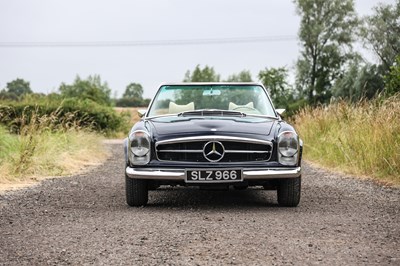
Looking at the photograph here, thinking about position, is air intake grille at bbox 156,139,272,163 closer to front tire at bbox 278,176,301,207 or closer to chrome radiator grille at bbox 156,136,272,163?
chrome radiator grille at bbox 156,136,272,163

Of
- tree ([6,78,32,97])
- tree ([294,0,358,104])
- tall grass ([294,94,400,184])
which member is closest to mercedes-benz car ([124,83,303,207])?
tall grass ([294,94,400,184])

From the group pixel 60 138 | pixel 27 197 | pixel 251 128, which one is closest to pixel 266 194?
pixel 251 128

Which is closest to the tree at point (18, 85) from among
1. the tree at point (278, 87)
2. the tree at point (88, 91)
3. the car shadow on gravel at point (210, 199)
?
the tree at point (88, 91)

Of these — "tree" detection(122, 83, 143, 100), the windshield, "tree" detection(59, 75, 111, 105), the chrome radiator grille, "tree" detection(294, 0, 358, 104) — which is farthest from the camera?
"tree" detection(122, 83, 143, 100)

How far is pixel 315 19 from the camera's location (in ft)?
214

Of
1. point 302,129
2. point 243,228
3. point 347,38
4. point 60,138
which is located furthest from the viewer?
point 347,38

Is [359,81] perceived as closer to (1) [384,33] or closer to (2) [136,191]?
(1) [384,33]

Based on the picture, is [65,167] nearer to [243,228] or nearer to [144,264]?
[243,228]

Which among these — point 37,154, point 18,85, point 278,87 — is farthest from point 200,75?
point 37,154

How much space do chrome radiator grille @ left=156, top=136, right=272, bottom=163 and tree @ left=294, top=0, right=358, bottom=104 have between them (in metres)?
58.2

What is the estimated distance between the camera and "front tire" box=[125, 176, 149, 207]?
293 inches

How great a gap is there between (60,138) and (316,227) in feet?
37.8

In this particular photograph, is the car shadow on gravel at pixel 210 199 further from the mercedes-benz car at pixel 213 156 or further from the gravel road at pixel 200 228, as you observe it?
the mercedes-benz car at pixel 213 156

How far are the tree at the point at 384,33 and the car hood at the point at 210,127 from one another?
5048 cm
